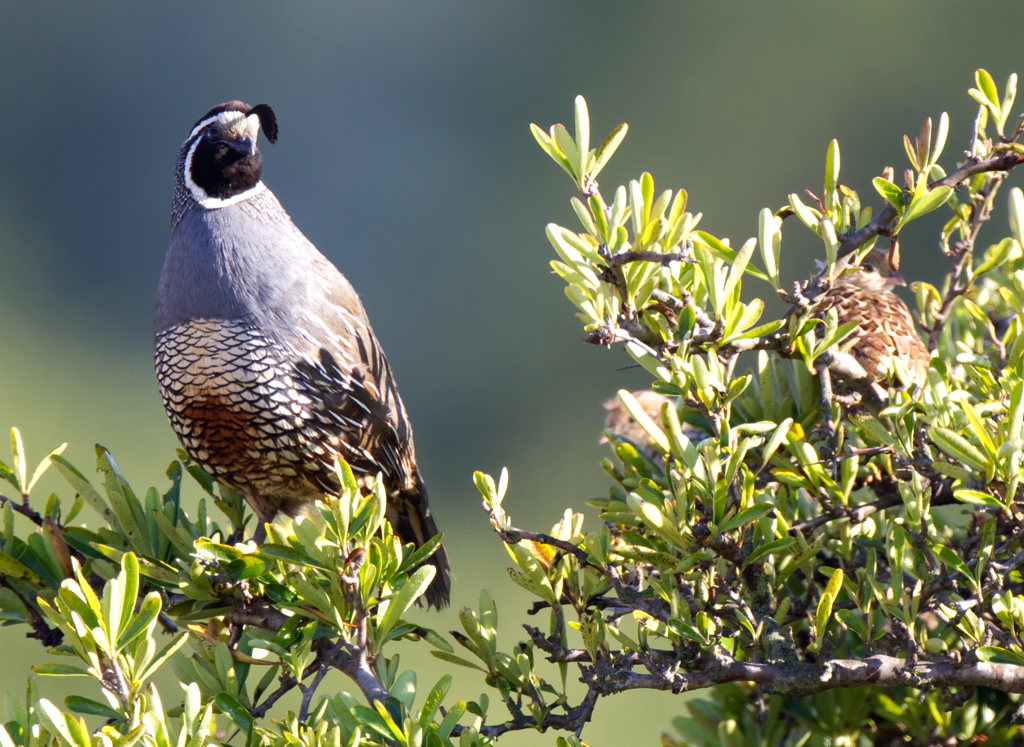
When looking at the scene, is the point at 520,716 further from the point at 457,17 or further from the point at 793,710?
the point at 457,17

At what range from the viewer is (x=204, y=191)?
8.89 feet

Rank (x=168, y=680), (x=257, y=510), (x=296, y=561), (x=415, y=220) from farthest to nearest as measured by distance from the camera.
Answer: (x=415, y=220), (x=168, y=680), (x=257, y=510), (x=296, y=561)

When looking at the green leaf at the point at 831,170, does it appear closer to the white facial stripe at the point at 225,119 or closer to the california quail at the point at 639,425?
the california quail at the point at 639,425

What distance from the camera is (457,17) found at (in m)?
22.8

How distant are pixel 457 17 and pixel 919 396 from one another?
22.6m

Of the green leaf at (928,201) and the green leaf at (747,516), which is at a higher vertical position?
the green leaf at (928,201)

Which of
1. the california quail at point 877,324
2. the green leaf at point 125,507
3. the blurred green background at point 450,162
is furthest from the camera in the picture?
the blurred green background at point 450,162

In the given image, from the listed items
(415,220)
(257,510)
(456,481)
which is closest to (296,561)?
(257,510)

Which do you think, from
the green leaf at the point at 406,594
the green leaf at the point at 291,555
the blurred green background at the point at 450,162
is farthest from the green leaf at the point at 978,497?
the blurred green background at the point at 450,162

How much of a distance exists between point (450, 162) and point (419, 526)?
17213mm

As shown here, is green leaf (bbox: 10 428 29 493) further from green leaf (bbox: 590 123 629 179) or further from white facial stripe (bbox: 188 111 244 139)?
white facial stripe (bbox: 188 111 244 139)

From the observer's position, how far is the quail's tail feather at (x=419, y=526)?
277cm

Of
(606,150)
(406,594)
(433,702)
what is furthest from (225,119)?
(433,702)

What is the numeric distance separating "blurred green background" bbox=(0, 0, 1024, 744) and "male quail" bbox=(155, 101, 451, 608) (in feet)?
21.9
